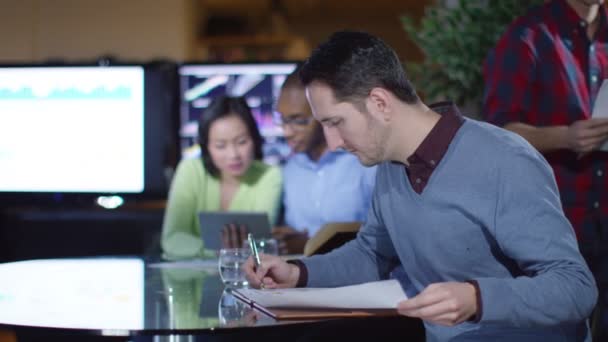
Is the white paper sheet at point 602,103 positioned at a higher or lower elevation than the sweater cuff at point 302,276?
higher

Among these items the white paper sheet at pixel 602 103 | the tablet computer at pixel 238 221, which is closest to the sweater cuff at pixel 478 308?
the white paper sheet at pixel 602 103

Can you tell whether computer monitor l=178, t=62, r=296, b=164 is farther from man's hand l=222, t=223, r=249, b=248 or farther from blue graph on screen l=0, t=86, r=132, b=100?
man's hand l=222, t=223, r=249, b=248

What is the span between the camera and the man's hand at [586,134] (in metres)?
2.16

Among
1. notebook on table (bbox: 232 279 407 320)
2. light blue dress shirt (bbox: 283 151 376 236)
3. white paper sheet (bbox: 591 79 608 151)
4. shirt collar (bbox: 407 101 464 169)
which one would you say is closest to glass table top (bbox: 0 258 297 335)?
notebook on table (bbox: 232 279 407 320)

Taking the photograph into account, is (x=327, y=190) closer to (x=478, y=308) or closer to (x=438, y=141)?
(x=438, y=141)

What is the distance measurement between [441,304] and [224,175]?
2067 mm

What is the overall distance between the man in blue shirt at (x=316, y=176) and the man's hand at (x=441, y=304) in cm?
164

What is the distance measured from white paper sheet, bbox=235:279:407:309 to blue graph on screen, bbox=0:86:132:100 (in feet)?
7.20

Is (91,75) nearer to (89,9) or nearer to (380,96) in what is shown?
(89,9)

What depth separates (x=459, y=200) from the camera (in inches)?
58.4

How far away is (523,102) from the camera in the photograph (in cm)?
235

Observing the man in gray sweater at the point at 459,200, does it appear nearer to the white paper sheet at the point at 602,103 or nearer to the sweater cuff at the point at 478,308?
the sweater cuff at the point at 478,308

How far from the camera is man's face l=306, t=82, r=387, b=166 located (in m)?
1.57

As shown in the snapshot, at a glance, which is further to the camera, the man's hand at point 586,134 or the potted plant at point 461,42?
the potted plant at point 461,42
